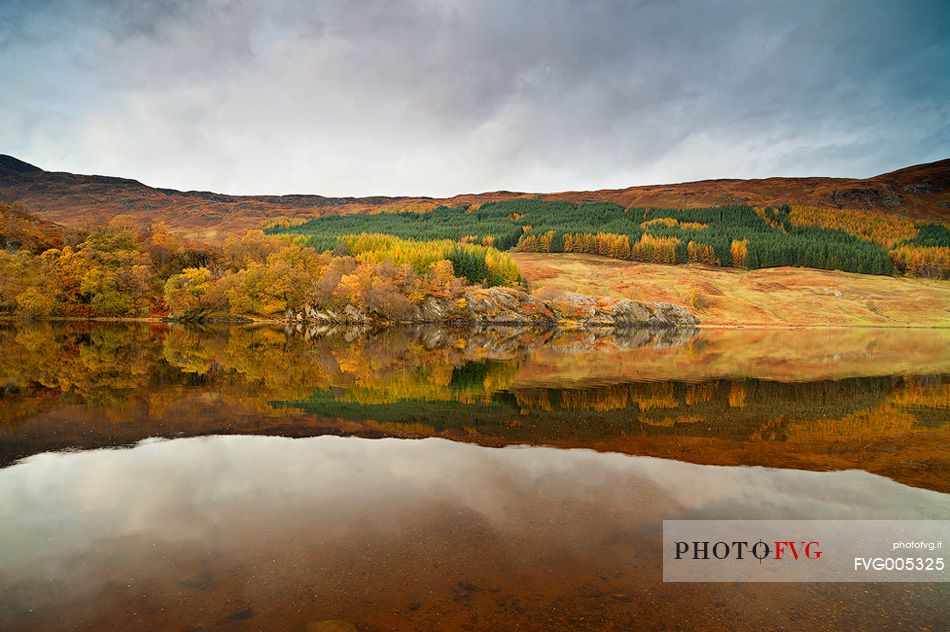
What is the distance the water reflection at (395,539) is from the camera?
7.42 m

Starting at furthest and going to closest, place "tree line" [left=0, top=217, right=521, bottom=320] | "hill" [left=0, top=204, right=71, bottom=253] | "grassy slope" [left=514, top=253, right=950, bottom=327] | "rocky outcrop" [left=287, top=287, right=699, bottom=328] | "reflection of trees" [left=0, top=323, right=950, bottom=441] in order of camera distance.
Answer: "grassy slope" [left=514, top=253, right=950, bottom=327] < "rocky outcrop" [left=287, top=287, right=699, bottom=328] < "hill" [left=0, top=204, right=71, bottom=253] < "tree line" [left=0, top=217, right=521, bottom=320] < "reflection of trees" [left=0, top=323, right=950, bottom=441]

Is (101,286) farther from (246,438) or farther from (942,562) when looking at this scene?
(942,562)

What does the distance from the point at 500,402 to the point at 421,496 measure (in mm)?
12572

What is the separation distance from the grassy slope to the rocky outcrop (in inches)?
445

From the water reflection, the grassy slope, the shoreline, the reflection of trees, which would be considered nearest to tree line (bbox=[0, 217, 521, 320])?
the shoreline

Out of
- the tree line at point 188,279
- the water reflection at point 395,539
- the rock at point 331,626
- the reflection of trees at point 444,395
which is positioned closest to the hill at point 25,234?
the tree line at point 188,279

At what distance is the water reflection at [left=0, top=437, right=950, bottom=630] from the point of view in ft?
24.3

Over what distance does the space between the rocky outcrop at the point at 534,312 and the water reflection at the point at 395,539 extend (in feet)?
285

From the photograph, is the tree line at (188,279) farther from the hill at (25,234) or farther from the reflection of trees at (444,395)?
the reflection of trees at (444,395)

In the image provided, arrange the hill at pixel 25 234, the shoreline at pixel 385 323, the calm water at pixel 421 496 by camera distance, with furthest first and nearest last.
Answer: the hill at pixel 25 234
the shoreline at pixel 385 323
the calm water at pixel 421 496

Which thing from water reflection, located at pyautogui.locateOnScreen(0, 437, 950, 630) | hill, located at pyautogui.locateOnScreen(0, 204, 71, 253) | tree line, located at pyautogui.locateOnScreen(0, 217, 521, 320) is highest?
hill, located at pyautogui.locateOnScreen(0, 204, 71, 253)

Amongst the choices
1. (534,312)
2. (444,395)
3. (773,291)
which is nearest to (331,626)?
(444,395)

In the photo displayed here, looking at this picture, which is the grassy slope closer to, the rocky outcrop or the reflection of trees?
the rocky outcrop

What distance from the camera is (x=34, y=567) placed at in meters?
8.28
